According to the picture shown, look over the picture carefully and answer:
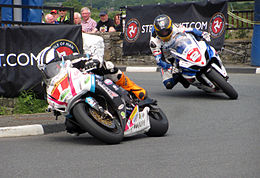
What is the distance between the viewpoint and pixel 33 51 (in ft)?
30.3

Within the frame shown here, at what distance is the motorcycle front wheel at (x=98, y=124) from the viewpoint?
18.9 feet

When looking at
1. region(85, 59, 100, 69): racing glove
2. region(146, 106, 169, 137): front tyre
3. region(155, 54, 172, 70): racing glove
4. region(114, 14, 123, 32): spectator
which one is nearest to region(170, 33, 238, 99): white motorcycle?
region(155, 54, 172, 70): racing glove

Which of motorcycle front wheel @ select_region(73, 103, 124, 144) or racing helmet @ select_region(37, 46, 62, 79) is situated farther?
racing helmet @ select_region(37, 46, 62, 79)

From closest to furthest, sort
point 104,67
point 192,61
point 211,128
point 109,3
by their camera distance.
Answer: point 104,67 < point 211,128 < point 192,61 < point 109,3

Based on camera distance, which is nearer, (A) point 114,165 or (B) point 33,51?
(A) point 114,165

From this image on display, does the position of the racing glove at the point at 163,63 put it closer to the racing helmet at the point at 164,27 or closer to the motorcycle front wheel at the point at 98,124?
the racing helmet at the point at 164,27

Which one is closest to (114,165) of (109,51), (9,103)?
(9,103)

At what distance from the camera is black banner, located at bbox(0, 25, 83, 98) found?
9.16 m

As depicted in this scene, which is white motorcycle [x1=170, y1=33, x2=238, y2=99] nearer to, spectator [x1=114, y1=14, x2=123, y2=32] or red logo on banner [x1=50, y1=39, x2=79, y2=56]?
red logo on banner [x1=50, y1=39, x2=79, y2=56]

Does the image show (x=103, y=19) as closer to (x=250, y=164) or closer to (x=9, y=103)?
(x=9, y=103)

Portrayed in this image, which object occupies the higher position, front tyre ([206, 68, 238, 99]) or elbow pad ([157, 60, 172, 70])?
elbow pad ([157, 60, 172, 70])

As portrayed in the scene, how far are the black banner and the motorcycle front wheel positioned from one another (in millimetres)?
3452

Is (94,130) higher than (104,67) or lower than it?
lower

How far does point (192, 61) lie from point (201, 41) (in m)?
0.53
